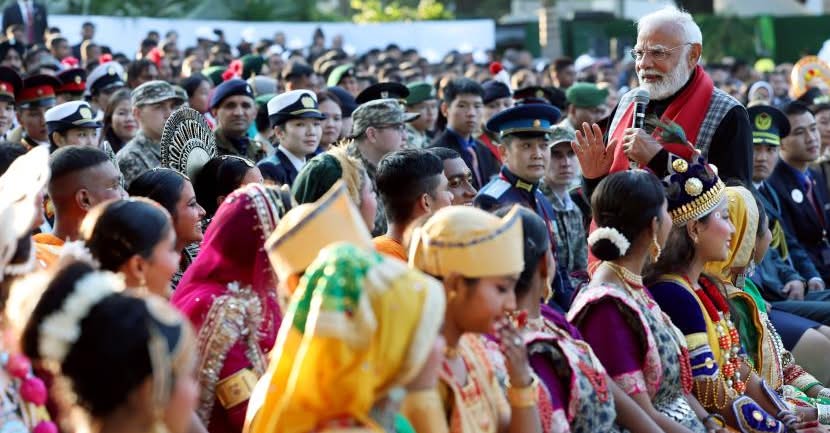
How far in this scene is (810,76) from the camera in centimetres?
1300

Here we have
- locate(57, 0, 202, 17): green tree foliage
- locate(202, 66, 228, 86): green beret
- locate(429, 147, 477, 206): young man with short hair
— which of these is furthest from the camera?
A: locate(57, 0, 202, 17): green tree foliage

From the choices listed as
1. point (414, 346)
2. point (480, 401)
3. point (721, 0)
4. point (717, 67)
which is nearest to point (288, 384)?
point (414, 346)

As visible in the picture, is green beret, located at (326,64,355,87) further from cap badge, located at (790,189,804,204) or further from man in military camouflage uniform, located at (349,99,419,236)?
cap badge, located at (790,189,804,204)

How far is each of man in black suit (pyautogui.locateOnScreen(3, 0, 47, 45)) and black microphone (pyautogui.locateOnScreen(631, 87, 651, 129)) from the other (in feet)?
46.1

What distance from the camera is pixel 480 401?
3484 mm

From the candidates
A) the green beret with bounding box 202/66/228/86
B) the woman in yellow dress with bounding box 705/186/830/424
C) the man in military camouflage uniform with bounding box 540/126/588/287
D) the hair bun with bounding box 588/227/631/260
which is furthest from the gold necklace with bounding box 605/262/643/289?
the green beret with bounding box 202/66/228/86

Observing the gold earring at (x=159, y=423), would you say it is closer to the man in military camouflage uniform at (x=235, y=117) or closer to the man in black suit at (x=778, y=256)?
the man in black suit at (x=778, y=256)

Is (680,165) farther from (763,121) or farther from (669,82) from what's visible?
(763,121)

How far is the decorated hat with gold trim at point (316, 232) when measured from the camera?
3.36m

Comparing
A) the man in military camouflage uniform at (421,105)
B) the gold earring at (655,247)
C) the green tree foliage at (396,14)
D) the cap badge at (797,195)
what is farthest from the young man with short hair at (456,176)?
the green tree foliage at (396,14)

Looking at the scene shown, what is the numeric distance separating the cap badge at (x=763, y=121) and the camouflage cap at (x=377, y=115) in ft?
7.85

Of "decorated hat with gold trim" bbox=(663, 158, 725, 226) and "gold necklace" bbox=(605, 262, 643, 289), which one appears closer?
"gold necklace" bbox=(605, 262, 643, 289)

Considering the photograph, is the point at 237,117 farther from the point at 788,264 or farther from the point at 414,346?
the point at 414,346

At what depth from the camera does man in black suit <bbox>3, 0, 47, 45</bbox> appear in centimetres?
1809
